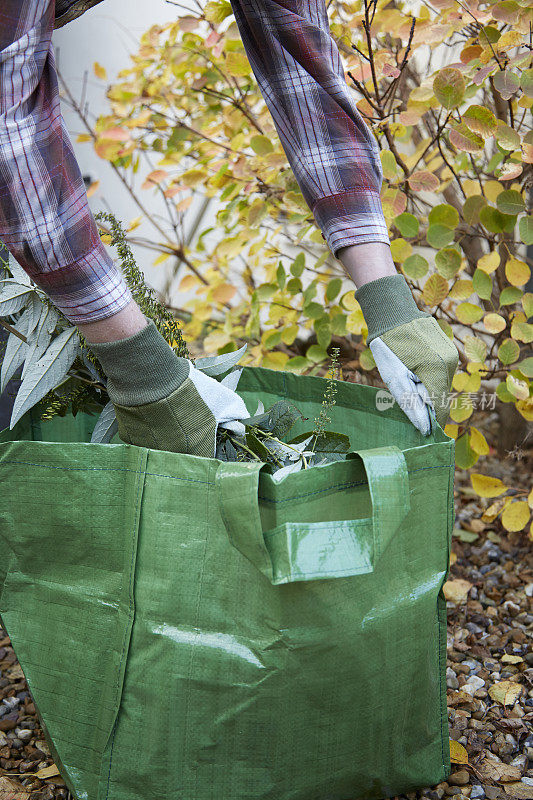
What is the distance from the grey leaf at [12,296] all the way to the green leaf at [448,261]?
2.41 ft

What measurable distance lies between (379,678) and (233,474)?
320 mm

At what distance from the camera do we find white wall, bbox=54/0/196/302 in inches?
108

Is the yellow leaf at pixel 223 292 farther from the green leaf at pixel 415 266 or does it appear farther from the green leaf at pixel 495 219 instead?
the green leaf at pixel 495 219

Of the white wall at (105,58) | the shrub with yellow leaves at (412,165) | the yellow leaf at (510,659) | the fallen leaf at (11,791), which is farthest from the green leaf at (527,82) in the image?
the white wall at (105,58)

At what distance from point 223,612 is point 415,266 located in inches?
31.1

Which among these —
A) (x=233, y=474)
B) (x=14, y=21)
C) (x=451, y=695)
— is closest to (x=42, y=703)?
(x=233, y=474)

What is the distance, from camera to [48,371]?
94 cm

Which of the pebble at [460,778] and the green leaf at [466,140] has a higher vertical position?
the green leaf at [466,140]

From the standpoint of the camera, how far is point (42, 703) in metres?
0.88

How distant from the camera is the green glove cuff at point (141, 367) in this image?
31.5 inches

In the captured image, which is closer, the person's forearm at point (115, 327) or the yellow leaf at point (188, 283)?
the person's forearm at point (115, 327)

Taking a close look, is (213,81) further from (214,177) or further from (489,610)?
(489,610)

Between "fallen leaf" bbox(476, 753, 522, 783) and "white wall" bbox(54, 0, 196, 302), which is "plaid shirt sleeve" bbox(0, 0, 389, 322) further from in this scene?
"white wall" bbox(54, 0, 196, 302)

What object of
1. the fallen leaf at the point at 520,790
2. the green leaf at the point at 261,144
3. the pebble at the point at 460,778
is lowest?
the fallen leaf at the point at 520,790
